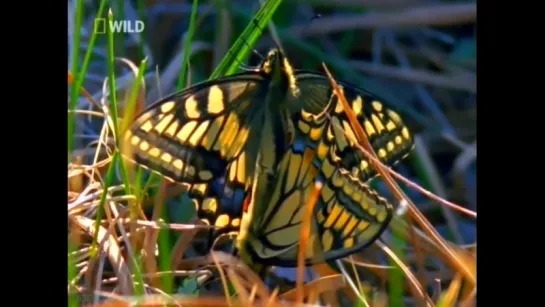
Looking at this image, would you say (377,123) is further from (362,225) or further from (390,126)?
(362,225)

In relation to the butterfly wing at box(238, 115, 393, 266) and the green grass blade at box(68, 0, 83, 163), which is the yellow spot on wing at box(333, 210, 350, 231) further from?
the green grass blade at box(68, 0, 83, 163)

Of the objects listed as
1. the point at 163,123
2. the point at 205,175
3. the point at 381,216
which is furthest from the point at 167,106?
the point at 381,216

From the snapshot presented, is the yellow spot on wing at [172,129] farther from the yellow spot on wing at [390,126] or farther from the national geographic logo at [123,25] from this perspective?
the yellow spot on wing at [390,126]

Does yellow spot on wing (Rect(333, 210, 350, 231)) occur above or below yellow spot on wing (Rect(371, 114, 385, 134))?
below

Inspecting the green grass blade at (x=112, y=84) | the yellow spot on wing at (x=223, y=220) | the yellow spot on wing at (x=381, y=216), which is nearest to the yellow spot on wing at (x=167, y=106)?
the green grass blade at (x=112, y=84)

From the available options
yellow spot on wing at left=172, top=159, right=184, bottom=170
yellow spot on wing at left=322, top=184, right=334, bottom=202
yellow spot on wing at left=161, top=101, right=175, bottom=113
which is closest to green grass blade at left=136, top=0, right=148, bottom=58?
yellow spot on wing at left=161, top=101, right=175, bottom=113

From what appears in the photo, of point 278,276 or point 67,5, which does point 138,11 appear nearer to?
point 67,5
